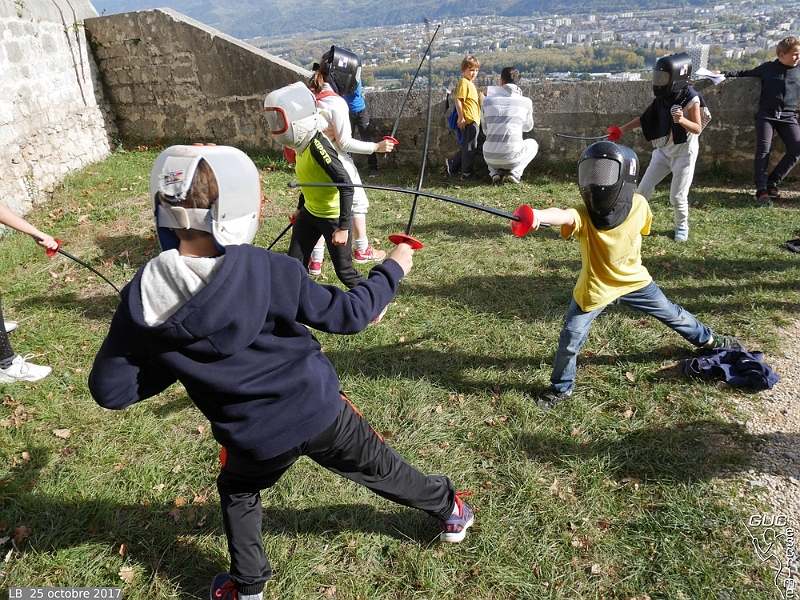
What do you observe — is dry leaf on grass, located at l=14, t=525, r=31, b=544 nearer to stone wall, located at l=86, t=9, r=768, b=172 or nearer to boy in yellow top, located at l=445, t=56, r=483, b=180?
boy in yellow top, located at l=445, t=56, r=483, b=180

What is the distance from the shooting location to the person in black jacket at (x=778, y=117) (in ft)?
21.3

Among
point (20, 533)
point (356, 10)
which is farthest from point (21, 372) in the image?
point (356, 10)

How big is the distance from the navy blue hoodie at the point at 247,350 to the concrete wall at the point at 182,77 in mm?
7565

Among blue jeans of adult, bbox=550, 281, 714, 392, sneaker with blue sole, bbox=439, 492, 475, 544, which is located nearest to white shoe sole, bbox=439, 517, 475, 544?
sneaker with blue sole, bbox=439, 492, 475, 544

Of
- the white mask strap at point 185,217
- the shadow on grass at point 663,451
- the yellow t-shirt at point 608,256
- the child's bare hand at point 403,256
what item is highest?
the white mask strap at point 185,217

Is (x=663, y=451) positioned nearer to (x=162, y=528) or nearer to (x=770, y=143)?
(x=162, y=528)

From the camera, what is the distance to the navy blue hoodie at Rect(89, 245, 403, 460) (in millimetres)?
1575

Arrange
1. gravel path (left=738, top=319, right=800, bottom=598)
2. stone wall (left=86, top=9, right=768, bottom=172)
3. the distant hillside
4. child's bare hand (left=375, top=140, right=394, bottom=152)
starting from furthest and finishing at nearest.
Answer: the distant hillside < stone wall (left=86, top=9, right=768, bottom=172) < child's bare hand (left=375, top=140, right=394, bottom=152) < gravel path (left=738, top=319, right=800, bottom=598)

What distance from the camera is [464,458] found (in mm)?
3186

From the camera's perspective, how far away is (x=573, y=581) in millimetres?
2453

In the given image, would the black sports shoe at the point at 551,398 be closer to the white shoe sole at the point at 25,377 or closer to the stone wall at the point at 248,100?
the white shoe sole at the point at 25,377

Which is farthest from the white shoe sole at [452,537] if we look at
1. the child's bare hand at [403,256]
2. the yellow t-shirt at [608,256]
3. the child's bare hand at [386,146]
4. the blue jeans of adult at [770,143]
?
the blue jeans of adult at [770,143]

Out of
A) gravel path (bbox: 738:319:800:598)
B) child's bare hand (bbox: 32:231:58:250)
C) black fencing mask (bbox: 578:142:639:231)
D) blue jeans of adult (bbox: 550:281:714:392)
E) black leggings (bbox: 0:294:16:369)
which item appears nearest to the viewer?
gravel path (bbox: 738:319:800:598)

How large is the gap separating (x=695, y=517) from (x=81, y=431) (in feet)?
12.0
